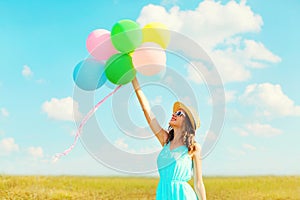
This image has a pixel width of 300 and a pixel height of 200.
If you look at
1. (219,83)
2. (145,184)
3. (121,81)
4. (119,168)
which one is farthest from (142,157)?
(145,184)

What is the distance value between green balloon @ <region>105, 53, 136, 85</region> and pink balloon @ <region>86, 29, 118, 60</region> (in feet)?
0.24

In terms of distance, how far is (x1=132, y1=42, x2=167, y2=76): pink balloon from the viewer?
422 centimetres

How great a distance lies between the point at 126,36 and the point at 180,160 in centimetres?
132

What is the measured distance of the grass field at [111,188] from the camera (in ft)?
29.3

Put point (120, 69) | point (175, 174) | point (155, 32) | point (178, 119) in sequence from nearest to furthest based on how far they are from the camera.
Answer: point (175, 174)
point (178, 119)
point (120, 69)
point (155, 32)

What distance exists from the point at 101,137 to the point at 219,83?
141 cm

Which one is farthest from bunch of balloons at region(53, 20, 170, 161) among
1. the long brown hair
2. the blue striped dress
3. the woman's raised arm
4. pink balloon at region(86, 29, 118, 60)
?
the blue striped dress

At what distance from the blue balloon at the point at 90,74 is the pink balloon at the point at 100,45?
82mm

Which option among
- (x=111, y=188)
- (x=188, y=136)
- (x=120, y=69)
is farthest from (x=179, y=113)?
(x=111, y=188)

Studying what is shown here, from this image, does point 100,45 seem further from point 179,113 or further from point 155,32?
point 179,113

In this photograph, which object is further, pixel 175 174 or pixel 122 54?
pixel 122 54

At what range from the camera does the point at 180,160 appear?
3895 millimetres

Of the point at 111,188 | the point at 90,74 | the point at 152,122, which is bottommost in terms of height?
the point at 111,188

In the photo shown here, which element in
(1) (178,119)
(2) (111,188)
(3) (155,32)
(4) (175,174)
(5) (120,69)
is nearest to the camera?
(4) (175,174)
